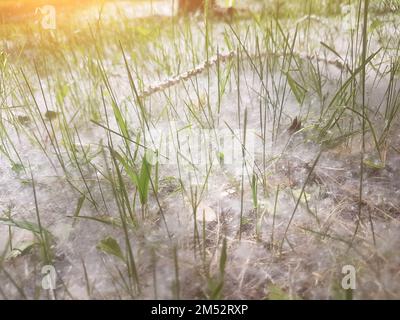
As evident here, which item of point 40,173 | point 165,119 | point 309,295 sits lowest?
point 309,295

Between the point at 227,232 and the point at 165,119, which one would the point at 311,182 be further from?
the point at 165,119

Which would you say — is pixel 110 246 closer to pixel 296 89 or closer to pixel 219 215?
pixel 219 215

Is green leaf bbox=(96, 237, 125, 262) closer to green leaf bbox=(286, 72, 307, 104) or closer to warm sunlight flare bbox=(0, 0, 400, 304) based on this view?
warm sunlight flare bbox=(0, 0, 400, 304)

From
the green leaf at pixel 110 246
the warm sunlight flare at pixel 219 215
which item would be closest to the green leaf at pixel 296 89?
the warm sunlight flare at pixel 219 215

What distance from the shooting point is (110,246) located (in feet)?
2.96

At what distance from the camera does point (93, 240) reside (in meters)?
0.98

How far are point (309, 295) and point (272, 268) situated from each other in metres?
0.11

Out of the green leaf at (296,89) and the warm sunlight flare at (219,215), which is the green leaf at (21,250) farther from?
the green leaf at (296,89)

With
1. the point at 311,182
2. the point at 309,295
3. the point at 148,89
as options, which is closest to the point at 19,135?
the point at 148,89

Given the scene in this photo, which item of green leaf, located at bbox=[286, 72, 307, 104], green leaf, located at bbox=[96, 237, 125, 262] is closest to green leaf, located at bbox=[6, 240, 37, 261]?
green leaf, located at bbox=[96, 237, 125, 262]

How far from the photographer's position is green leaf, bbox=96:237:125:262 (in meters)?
0.89

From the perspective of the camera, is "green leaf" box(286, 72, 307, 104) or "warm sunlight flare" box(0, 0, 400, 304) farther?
"green leaf" box(286, 72, 307, 104)

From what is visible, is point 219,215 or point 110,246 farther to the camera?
point 219,215

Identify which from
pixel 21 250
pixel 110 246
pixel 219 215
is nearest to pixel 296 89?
pixel 219 215
